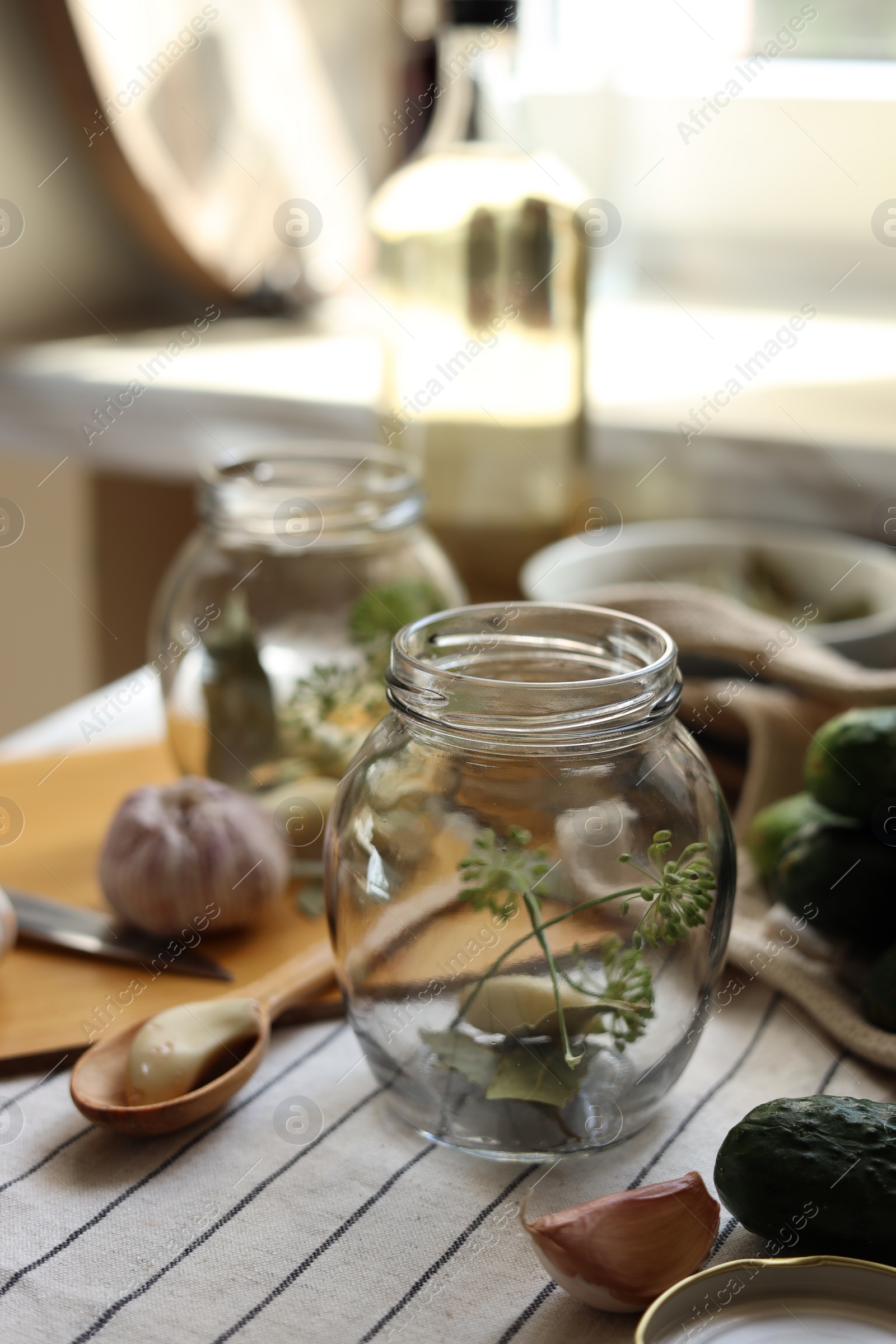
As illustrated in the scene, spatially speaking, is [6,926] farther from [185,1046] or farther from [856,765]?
[856,765]

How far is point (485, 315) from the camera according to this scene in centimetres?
96

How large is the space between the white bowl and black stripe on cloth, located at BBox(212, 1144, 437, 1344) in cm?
42

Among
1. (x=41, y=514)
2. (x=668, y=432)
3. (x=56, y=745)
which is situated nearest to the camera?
(x=56, y=745)

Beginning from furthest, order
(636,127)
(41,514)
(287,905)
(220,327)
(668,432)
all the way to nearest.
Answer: (220,327)
(41,514)
(636,127)
(668,432)
(287,905)

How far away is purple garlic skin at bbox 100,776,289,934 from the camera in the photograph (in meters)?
0.67

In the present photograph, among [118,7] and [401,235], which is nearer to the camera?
[401,235]

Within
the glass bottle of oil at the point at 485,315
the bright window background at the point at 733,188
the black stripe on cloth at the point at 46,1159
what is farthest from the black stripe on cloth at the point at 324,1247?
the bright window background at the point at 733,188

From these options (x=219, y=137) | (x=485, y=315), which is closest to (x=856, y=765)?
(x=485, y=315)

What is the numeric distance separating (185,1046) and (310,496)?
15.2 inches

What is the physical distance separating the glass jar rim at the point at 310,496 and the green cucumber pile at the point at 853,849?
303mm

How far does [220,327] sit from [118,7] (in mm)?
397

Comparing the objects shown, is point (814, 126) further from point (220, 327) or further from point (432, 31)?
point (220, 327)

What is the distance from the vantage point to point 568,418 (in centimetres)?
100

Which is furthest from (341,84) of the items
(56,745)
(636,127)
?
(56,745)
